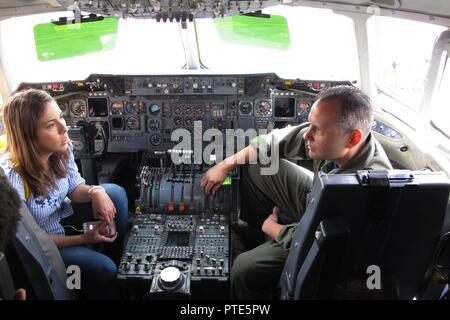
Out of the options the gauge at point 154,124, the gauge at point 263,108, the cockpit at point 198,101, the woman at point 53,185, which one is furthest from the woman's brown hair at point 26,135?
the gauge at point 263,108

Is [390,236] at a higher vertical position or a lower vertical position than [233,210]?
higher

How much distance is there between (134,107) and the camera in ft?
12.2

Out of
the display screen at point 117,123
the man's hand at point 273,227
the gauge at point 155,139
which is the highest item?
the display screen at point 117,123

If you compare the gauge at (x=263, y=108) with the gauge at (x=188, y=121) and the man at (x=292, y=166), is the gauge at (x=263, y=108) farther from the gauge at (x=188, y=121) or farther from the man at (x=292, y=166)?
the man at (x=292, y=166)

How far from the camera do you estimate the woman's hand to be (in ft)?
7.41

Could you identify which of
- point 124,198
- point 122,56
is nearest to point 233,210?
point 124,198

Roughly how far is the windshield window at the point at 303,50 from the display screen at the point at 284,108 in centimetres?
23

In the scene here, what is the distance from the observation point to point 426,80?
10.2 ft

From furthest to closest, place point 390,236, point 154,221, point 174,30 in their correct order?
point 174,30 → point 154,221 → point 390,236

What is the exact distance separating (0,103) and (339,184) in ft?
11.0

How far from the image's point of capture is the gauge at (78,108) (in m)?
3.71

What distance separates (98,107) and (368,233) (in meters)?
2.86

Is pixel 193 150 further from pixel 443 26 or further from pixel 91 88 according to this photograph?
pixel 443 26

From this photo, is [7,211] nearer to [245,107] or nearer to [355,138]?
[355,138]
